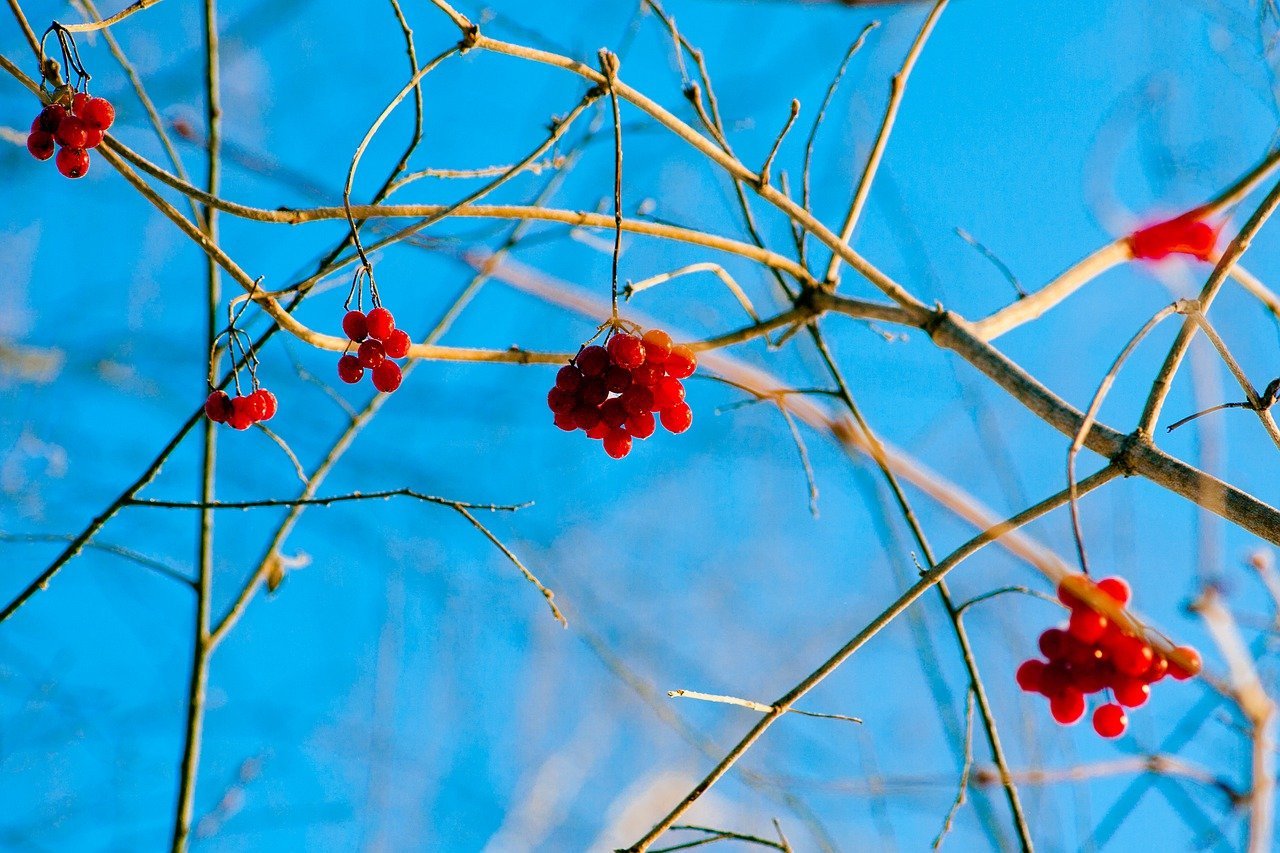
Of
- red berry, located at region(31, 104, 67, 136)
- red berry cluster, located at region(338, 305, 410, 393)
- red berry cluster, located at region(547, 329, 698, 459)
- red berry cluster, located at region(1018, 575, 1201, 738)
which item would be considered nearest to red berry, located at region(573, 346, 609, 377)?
red berry cluster, located at region(547, 329, 698, 459)

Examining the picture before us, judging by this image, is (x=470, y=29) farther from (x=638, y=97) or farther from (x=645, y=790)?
(x=645, y=790)

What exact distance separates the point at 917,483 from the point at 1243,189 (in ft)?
2.49

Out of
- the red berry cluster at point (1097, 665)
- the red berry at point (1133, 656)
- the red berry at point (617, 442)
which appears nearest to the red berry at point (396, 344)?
the red berry at point (617, 442)

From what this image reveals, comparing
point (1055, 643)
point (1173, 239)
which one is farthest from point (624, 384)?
point (1173, 239)

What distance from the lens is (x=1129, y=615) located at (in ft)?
4.93

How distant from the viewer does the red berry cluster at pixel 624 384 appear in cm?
173

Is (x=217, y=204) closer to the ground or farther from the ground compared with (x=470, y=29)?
closer to the ground

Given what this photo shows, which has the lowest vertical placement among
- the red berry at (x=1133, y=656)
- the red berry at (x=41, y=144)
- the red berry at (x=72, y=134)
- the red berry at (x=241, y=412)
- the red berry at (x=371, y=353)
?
the red berry at (x=1133, y=656)

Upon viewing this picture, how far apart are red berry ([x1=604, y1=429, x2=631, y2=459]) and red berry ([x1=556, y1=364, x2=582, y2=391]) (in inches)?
5.5

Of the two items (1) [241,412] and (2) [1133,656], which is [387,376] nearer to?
(1) [241,412]

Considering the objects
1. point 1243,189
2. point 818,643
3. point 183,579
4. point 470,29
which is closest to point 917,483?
point 1243,189

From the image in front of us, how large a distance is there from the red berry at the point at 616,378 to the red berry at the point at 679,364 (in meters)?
0.07

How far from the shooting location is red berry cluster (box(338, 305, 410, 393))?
5.74 feet

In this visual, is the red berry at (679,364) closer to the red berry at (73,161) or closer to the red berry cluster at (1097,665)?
the red berry cluster at (1097,665)
